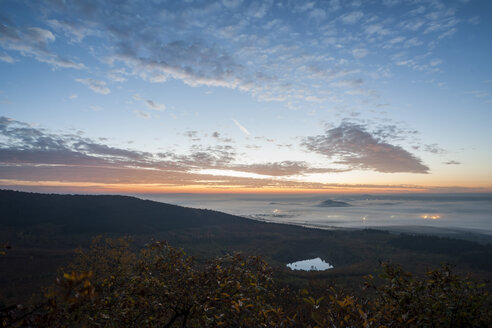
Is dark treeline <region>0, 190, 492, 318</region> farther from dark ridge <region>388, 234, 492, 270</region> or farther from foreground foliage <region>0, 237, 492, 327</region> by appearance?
foreground foliage <region>0, 237, 492, 327</region>

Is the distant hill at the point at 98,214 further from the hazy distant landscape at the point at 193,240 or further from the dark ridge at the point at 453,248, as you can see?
the dark ridge at the point at 453,248

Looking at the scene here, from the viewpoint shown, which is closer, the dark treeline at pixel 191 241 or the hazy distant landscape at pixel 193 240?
the dark treeline at pixel 191 241

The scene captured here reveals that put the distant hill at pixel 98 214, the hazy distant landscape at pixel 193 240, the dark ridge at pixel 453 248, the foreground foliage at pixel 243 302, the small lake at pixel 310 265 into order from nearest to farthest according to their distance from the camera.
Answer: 1. the foreground foliage at pixel 243 302
2. the hazy distant landscape at pixel 193 240
3. the dark ridge at pixel 453 248
4. the small lake at pixel 310 265
5. the distant hill at pixel 98 214

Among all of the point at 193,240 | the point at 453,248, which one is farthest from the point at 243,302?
the point at 453,248

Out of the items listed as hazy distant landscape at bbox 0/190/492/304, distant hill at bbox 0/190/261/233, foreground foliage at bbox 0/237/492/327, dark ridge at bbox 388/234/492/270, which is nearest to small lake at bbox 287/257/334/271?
hazy distant landscape at bbox 0/190/492/304

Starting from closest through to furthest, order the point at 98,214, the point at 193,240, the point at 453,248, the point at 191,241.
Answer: the point at 453,248, the point at 191,241, the point at 193,240, the point at 98,214

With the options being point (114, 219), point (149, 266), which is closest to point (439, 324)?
point (149, 266)

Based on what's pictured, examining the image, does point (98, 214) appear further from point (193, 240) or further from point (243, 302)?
point (243, 302)

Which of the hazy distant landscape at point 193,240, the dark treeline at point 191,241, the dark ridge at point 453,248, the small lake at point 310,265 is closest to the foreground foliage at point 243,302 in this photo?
the dark treeline at point 191,241

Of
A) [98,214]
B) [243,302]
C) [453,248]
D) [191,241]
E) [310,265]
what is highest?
[243,302]
